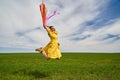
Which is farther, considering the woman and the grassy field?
the grassy field

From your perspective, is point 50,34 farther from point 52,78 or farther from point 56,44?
point 52,78

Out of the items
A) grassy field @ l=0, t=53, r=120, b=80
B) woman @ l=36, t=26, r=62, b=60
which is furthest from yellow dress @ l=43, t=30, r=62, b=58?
grassy field @ l=0, t=53, r=120, b=80

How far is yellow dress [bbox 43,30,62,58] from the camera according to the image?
1262 cm

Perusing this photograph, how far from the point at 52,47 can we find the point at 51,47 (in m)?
0.05

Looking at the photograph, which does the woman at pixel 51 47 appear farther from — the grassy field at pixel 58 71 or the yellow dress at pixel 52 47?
the grassy field at pixel 58 71

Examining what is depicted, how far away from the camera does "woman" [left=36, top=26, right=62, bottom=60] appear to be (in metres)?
12.5

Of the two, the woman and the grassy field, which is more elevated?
the woman

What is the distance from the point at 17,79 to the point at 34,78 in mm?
1145

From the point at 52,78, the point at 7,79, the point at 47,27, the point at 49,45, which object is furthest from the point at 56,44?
the point at 7,79

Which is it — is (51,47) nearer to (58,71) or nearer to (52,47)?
(52,47)

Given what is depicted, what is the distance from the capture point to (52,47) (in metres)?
12.7

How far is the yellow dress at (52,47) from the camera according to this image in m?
12.6

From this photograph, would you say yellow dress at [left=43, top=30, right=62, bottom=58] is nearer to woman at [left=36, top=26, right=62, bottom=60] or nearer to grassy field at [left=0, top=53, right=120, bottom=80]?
woman at [left=36, top=26, right=62, bottom=60]

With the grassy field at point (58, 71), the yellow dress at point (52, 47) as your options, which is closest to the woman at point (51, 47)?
the yellow dress at point (52, 47)
